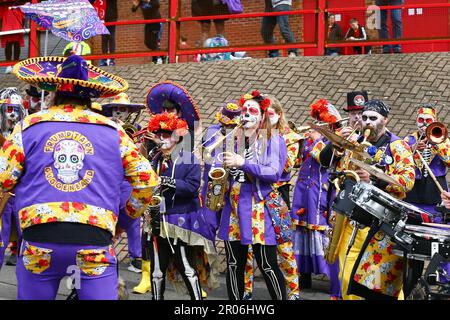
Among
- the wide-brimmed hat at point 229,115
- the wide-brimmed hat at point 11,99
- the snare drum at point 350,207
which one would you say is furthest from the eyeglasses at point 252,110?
the wide-brimmed hat at point 11,99

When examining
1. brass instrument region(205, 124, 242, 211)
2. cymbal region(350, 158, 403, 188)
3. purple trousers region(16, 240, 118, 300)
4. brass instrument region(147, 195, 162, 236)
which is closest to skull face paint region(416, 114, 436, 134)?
brass instrument region(205, 124, 242, 211)

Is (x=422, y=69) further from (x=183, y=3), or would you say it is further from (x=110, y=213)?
(x=110, y=213)

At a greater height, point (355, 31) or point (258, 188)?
point (355, 31)

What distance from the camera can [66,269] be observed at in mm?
5414

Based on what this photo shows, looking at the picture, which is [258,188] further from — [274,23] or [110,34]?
[110,34]

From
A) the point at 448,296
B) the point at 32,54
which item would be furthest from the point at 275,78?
the point at 448,296

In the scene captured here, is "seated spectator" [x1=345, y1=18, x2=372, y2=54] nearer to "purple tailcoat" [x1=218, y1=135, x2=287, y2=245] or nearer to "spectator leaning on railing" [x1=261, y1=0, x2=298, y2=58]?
"spectator leaning on railing" [x1=261, y1=0, x2=298, y2=58]

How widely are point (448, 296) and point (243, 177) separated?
2.22 metres

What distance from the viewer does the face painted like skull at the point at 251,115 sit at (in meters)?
8.05

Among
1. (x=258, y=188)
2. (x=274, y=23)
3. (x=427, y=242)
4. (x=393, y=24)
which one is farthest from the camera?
(x=274, y=23)

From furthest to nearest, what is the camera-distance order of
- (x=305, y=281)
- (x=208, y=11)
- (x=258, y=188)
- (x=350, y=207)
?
(x=208, y=11) → (x=305, y=281) → (x=258, y=188) → (x=350, y=207)

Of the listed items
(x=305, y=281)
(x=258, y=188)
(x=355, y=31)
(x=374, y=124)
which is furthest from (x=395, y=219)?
(x=355, y=31)

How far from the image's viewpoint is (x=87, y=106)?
18.7ft

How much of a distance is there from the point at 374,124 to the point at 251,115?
3.38 feet
